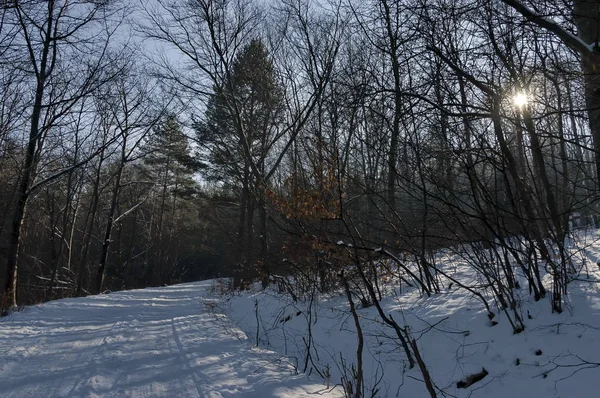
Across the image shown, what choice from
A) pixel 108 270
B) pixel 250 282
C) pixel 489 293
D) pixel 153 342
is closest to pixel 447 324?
pixel 489 293

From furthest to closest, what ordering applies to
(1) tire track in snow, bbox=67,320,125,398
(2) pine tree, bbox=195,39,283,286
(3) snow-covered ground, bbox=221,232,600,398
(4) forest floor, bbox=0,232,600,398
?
(2) pine tree, bbox=195,39,283,286
(1) tire track in snow, bbox=67,320,125,398
(4) forest floor, bbox=0,232,600,398
(3) snow-covered ground, bbox=221,232,600,398

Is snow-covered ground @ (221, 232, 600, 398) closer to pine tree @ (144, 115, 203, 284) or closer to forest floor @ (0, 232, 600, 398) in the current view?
forest floor @ (0, 232, 600, 398)

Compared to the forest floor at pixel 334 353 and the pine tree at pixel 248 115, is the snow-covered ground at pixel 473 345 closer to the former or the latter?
the forest floor at pixel 334 353

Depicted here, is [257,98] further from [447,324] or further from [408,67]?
[447,324]

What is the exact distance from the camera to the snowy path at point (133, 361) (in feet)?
15.3

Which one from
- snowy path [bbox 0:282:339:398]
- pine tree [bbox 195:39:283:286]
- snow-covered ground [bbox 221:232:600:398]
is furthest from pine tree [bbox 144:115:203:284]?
snow-covered ground [bbox 221:232:600:398]

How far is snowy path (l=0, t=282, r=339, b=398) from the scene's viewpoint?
466 cm

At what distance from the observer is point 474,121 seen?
18.3 ft

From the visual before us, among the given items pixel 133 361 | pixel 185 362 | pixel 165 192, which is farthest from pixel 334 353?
pixel 165 192

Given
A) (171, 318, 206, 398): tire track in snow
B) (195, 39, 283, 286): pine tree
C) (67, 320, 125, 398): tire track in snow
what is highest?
(195, 39, 283, 286): pine tree

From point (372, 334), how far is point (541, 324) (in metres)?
2.41

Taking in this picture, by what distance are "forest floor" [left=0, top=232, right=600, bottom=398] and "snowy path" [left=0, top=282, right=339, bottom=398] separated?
0.6 inches

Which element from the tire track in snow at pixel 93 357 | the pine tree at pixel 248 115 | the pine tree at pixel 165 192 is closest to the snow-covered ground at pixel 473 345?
the tire track in snow at pixel 93 357

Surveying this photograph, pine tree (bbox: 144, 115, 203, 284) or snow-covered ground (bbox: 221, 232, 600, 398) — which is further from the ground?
pine tree (bbox: 144, 115, 203, 284)
